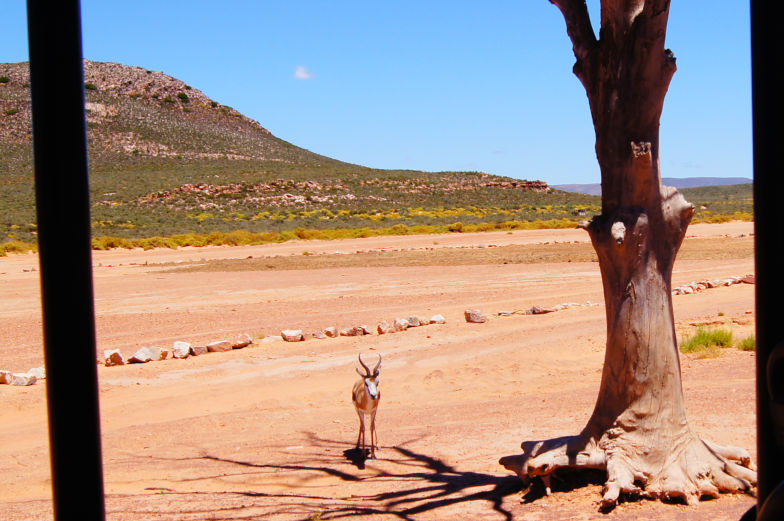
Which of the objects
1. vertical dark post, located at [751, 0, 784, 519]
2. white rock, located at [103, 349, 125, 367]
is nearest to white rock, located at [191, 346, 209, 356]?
white rock, located at [103, 349, 125, 367]

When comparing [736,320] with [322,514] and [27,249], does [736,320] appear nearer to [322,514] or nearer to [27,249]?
[322,514]

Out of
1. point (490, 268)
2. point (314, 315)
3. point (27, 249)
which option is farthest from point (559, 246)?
point (27, 249)

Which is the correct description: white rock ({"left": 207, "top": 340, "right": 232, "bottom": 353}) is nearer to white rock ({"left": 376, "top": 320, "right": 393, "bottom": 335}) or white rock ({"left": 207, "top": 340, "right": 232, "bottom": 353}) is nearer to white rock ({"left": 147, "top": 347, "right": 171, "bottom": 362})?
white rock ({"left": 147, "top": 347, "right": 171, "bottom": 362})

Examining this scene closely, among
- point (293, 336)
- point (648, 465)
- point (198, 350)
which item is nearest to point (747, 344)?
point (648, 465)

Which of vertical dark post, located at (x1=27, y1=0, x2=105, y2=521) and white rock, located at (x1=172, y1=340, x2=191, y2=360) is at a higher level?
vertical dark post, located at (x1=27, y1=0, x2=105, y2=521)

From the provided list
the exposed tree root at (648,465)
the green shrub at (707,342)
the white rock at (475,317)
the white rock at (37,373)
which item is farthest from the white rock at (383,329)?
the exposed tree root at (648,465)

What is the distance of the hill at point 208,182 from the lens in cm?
5625

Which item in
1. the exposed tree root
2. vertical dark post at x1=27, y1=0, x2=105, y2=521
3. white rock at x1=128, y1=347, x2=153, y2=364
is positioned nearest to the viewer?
vertical dark post at x1=27, y1=0, x2=105, y2=521

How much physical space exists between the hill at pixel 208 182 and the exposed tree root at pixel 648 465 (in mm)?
39857

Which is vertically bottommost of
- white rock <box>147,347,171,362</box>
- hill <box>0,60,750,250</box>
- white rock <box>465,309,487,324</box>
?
white rock <box>147,347,171,362</box>

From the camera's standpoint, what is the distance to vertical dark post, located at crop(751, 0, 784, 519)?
217cm

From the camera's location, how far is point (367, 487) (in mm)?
6797

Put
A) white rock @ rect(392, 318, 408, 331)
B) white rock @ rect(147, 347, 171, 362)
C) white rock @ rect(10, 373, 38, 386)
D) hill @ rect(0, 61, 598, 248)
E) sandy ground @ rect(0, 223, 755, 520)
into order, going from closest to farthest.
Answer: sandy ground @ rect(0, 223, 755, 520) < white rock @ rect(10, 373, 38, 386) < white rock @ rect(147, 347, 171, 362) < white rock @ rect(392, 318, 408, 331) < hill @ rect(0, 61, 598, 248)

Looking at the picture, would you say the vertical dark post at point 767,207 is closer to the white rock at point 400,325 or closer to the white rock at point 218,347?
the white rock at point 218,347
